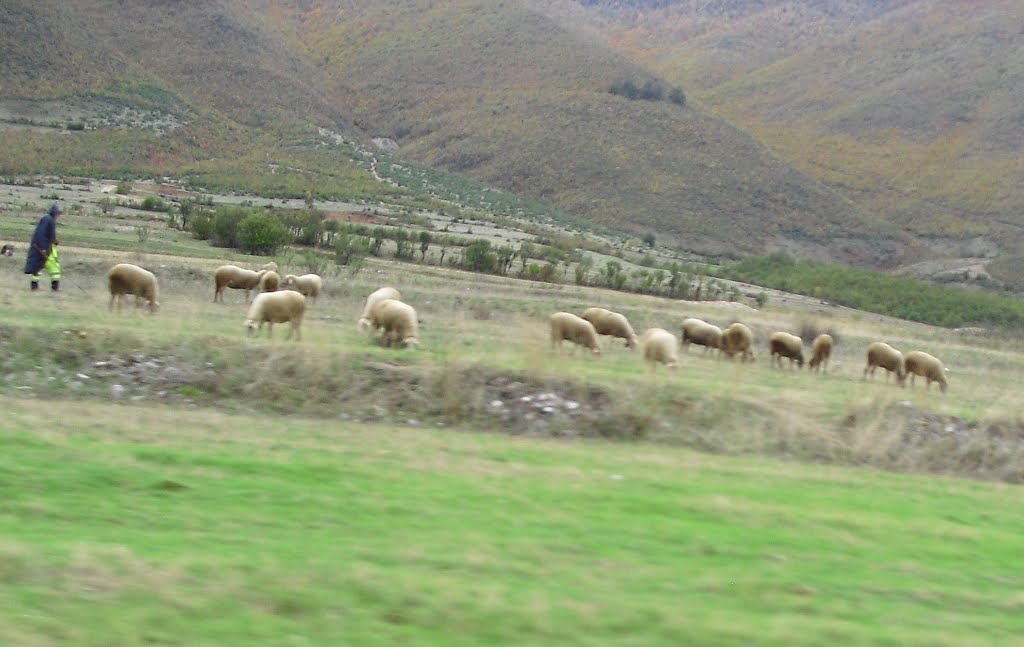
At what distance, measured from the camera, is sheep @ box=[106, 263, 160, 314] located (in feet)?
67.3

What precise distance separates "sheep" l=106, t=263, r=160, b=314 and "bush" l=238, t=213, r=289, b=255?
75.1 feet

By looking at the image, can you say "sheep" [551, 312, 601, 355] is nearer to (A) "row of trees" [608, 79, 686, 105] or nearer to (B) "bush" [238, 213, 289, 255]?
(B) "bush" [238, 213, 289, 255]

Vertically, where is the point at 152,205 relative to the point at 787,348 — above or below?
above

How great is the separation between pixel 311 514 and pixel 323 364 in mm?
6013

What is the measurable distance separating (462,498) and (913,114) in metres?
150

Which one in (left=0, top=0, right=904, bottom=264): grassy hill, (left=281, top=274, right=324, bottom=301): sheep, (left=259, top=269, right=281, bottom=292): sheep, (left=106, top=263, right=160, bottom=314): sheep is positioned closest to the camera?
(left=106, top=263, right=160, bottom=314): sheep

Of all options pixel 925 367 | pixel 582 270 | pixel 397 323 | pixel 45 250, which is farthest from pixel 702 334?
pixel 582 270

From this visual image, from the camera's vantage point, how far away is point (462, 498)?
30.6 ft

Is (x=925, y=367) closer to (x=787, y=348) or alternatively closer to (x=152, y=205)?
(x=787, y=348)

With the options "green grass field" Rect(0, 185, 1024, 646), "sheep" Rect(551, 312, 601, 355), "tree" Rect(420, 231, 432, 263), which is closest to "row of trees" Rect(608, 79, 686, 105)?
"tree" Rect(420, 231, 432, 263)

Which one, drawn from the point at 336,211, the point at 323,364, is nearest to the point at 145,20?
the point at 336,211

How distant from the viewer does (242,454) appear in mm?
10273

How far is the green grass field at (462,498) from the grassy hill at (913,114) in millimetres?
104860

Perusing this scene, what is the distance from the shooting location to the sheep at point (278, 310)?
713 inches
